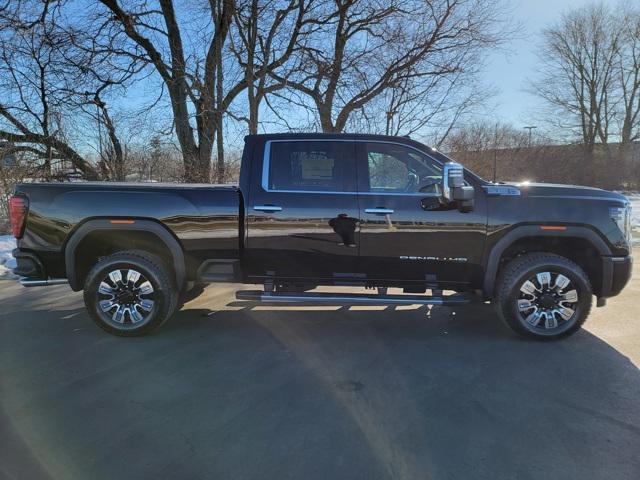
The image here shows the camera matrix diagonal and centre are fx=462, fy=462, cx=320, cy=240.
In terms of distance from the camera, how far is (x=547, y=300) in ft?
15.1

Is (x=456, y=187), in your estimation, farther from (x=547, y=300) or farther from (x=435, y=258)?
(x=547, y=300)

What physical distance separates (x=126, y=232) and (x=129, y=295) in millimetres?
662

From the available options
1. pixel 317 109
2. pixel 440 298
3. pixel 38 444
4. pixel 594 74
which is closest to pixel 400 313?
pixel 440 298

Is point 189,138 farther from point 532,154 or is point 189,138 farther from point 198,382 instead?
point 532,154

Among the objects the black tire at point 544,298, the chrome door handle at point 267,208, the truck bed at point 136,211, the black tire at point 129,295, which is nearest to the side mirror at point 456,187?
the black tire at point 544,298

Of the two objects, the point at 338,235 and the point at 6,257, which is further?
the point at 6,257

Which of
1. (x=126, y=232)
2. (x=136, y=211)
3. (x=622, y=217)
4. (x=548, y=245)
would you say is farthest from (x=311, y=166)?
(x=622, y=217)

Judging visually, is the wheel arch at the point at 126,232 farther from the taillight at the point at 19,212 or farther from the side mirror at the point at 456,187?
the side mirror at the point at 456,187

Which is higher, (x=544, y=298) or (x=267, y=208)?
(x=267, y=208)

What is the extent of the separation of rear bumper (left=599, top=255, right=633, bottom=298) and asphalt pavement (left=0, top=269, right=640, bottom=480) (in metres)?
0.56

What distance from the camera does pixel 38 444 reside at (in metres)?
2.90

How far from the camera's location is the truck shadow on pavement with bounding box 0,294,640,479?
2.73 m

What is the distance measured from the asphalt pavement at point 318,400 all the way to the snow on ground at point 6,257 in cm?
302

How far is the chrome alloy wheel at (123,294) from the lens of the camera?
15.7 feet
